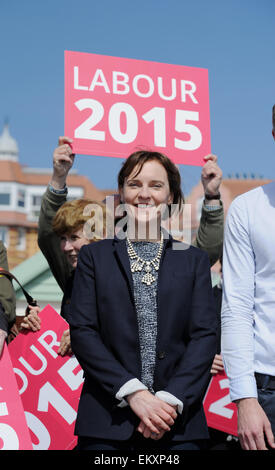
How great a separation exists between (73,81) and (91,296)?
169cm

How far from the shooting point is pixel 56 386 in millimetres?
3422

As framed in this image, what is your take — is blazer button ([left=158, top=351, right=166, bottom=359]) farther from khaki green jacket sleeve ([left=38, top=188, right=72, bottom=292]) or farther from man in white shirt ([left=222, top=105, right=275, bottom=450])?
khaki green jacket sleeve ([left=38, top=188, right=72, bottom=292])

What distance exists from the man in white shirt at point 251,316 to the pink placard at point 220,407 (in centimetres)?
183

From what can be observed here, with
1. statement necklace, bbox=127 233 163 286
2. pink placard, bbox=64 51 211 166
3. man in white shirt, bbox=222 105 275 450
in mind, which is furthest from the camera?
pink placard, bbox=64 51 211 166

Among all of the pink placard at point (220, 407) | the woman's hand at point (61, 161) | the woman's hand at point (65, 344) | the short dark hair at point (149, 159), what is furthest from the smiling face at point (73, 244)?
the pink placard at point (220, 407)

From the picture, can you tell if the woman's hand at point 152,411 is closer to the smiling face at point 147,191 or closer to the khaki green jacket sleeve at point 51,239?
the smiling face at point 147,191

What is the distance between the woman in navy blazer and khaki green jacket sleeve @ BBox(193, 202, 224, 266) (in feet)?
2.56

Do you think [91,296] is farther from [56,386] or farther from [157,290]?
[56,386]

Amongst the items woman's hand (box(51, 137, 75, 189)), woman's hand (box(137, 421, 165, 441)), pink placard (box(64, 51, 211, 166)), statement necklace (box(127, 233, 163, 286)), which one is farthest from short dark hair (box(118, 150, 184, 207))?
woman's hand (box(137, 421, 165, 441))

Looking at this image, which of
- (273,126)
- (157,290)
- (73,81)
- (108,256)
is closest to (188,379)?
(157,290)

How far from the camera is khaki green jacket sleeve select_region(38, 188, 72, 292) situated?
3.45 m

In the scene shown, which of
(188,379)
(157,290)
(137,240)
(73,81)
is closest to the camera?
(188,379)

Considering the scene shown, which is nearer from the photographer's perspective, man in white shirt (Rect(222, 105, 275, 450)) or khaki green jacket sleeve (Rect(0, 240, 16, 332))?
man in white shirt (Rect(222, 105, 275, 450))

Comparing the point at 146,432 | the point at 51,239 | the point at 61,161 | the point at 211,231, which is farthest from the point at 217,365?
the point at 146,432
